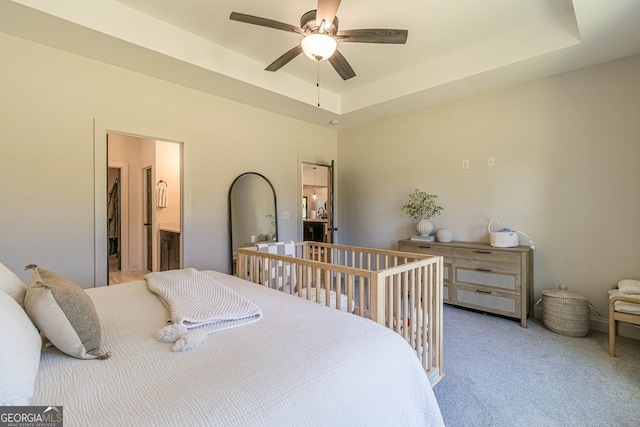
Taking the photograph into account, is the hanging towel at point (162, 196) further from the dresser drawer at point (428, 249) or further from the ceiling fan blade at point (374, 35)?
the ceiling fan blade at point (374, 35)

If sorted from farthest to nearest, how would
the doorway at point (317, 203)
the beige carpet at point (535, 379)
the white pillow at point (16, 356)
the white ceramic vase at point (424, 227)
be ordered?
1. the doorway at point (317, 203)
2. the white ceramic vase at point (424, 227)
3. the beige carpet at point (535, 379)
4. the white pillow at point (16, 356)

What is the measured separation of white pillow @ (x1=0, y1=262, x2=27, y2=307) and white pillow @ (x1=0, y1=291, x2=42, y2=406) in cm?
23

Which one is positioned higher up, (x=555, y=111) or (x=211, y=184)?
(x=555, y=111)

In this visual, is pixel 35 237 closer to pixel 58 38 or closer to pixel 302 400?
pixel 58 38

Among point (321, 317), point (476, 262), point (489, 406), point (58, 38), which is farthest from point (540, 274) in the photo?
point (58, 38)

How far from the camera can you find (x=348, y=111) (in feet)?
13.7

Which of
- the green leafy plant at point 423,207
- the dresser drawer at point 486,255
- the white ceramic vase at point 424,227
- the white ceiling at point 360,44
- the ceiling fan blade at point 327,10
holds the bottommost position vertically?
the dresser drawer at point 486,255

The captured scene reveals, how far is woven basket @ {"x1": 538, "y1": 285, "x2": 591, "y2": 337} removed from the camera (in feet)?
8.87

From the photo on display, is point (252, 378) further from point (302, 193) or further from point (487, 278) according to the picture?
point (302, 193)

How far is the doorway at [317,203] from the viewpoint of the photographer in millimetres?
4781

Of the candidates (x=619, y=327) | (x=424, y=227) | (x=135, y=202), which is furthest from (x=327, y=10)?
(x=135, y=202)

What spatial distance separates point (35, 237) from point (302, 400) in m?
2.82

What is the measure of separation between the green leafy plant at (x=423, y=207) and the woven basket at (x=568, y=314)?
5.18 ft

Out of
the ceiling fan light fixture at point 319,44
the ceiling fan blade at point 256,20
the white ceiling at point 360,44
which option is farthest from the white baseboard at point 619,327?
the ceiling fan blade at point 256,20
